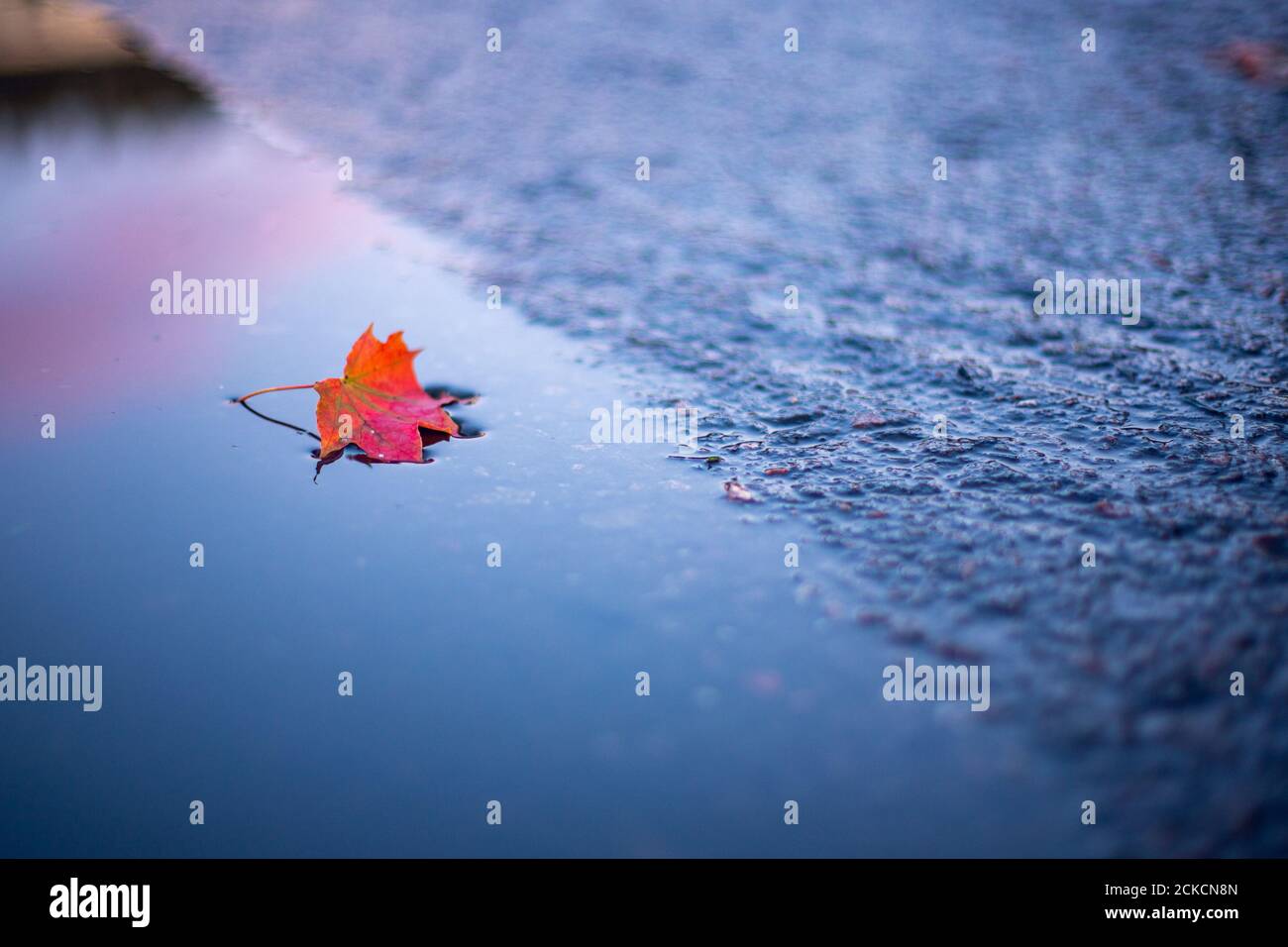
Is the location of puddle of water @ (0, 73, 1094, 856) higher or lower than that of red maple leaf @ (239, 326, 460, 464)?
lower

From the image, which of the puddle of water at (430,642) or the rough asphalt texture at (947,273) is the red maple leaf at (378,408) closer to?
the puddle of water at (430,642)

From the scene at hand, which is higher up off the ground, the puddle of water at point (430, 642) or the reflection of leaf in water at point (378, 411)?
the reflection of leaf in water at point (378, 411)

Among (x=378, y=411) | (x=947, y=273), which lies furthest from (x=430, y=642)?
(x=947, y=273)

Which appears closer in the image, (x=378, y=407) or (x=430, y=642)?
(x=430, y=642)

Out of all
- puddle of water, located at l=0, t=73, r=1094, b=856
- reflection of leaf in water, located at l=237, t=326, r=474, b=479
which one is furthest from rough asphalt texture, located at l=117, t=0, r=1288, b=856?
reflection of leaf in water, located at l=237, t=326, r=474, b=479

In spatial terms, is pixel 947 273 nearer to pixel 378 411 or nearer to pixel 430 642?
pixel 378 411

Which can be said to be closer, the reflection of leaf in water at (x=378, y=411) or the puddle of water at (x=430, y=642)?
the puddle of water at (x=430, y=642)

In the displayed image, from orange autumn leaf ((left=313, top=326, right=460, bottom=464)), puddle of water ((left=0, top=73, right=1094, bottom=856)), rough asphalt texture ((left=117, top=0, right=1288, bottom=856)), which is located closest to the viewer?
puddle of water ((left=0, top=73, right=1094, bottom=856))

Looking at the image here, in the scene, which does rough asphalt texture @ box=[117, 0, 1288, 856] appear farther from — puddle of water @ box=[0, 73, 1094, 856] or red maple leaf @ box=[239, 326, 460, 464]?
red maple leaf @ box=[239, 326, 460, 464]

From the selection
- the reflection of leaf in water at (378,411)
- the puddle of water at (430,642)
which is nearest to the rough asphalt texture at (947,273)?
the puddle of water at (430,642)

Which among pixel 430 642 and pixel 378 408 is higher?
pixel 378 408
